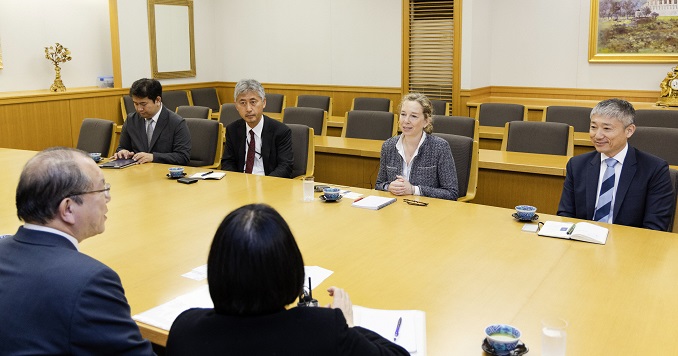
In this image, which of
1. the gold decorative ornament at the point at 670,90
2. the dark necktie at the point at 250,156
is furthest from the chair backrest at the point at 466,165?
the gold decorative ornament at the point at 670,90

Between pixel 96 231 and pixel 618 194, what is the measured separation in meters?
2.39

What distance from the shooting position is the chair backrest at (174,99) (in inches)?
344

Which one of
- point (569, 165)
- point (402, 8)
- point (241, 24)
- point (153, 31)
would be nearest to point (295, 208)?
point (569, 165)

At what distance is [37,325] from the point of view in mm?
1565

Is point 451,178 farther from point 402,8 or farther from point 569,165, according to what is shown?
point 402,8

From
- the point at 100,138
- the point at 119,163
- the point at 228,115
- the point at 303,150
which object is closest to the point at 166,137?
the point at 119,163

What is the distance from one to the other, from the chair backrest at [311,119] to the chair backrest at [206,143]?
89 centimetres

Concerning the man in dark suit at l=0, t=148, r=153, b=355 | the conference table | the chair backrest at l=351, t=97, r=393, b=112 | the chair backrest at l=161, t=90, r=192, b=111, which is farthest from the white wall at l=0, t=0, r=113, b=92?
the man in dark suit at l=0, t=148, r=153, b=355

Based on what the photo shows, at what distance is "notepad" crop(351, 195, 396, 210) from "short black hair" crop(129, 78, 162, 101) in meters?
2.10

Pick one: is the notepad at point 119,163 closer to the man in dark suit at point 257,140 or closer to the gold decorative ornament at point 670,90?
the man in dark suit at point 257,140

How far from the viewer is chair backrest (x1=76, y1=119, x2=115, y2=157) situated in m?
5.21

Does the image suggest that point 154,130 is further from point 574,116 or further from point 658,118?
point 658,118

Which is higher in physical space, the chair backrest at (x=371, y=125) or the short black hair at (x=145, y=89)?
the short black hair at (x=145, y=89)

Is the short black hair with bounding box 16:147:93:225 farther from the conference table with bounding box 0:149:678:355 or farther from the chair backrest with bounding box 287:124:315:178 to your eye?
the chair backrest with bounding box 287:124:315:178
